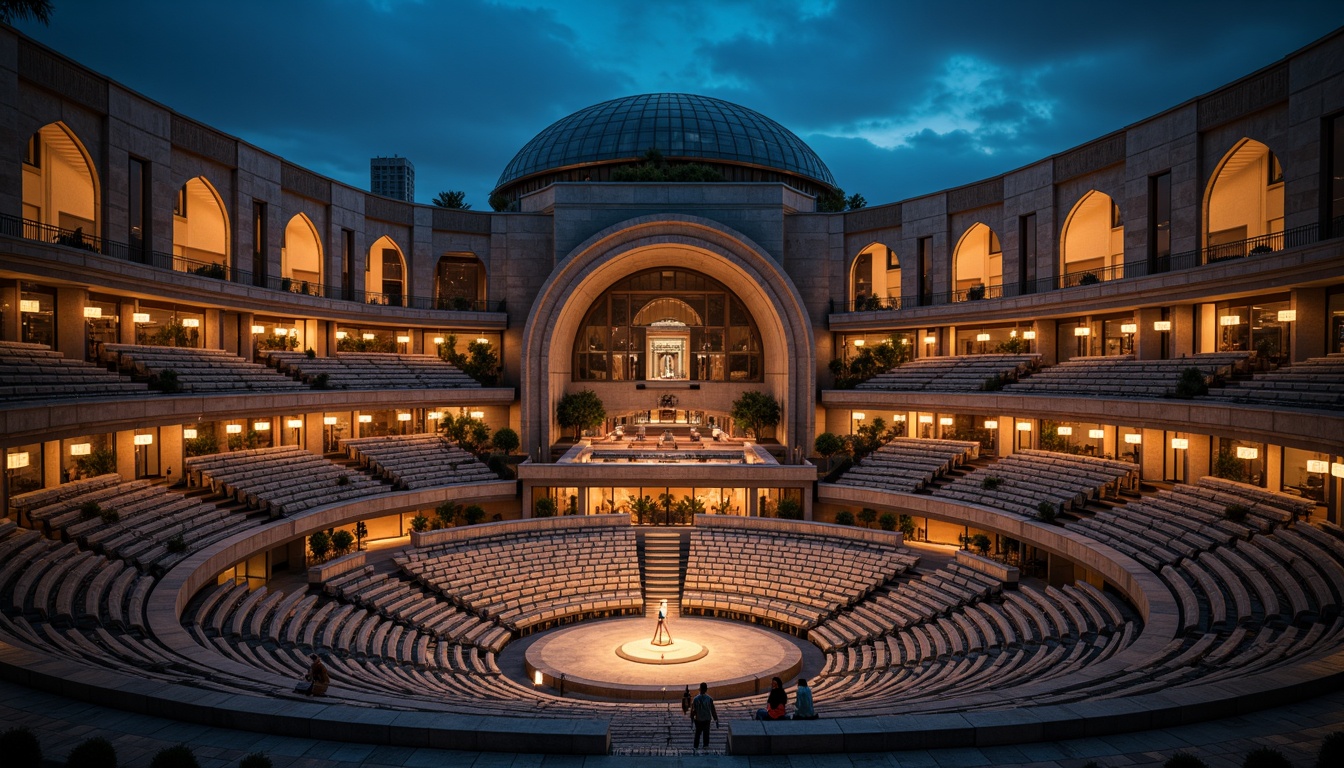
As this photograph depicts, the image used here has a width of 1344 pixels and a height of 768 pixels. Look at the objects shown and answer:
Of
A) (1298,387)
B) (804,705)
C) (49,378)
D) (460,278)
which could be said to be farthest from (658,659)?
(460,278)

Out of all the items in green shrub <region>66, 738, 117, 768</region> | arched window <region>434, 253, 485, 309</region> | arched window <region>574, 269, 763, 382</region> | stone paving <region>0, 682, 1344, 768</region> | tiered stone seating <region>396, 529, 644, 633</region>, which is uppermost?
arched window <region>434, 253, 485, 309</region>

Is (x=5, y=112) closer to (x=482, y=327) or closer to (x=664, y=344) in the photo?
(x=482, y=327)

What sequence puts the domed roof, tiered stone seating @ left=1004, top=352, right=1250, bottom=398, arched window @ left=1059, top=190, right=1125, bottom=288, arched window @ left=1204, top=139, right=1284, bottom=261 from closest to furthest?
tiered stone seating @ left=1004, top=352, right=1250, bottom=398 → arched window @ left=1204, top=139, right=1284, bottom=261 → arched window @ left=1059, top=190, right=1125, bottom=288 → the domed roof

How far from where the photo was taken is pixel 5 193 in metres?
23.0

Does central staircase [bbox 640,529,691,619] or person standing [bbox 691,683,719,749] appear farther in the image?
central staircase [bbox 640,529,691,619]

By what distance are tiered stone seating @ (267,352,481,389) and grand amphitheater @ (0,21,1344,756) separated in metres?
0.24

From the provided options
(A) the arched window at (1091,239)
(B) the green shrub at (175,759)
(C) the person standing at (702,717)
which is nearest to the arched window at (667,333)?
(A) the arched window at (1091,239)

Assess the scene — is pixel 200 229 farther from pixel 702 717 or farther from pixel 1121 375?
pixel 1121 375

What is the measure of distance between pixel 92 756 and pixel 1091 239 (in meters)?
41.5

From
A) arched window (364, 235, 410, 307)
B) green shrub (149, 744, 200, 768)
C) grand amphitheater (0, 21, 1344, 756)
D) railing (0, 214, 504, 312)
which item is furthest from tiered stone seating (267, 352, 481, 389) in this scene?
green shrub (149, 744, 200, 768)

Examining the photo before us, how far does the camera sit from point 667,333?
47312 mm

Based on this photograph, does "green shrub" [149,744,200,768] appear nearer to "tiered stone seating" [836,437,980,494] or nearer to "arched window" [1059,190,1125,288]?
"tiered stone seating" [836,437,980,494]

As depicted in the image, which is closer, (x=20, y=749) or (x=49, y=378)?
(x=20, y=749)

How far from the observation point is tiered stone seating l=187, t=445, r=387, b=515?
91.0 feet
